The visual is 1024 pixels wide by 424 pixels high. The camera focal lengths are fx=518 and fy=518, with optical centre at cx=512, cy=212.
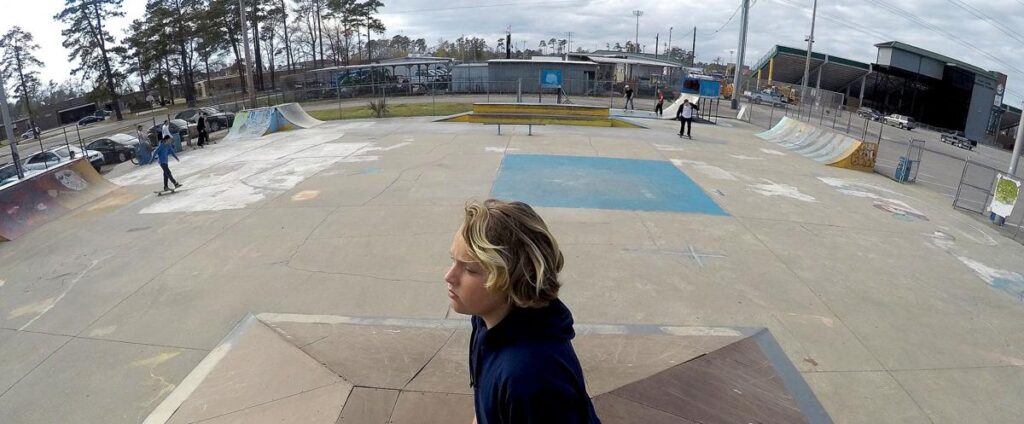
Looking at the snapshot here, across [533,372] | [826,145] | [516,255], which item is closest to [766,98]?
[826,145]

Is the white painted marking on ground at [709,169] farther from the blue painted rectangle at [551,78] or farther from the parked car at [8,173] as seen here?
the blue painted rectangle at [551,78]

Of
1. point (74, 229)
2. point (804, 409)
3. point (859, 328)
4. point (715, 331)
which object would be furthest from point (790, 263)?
point (74, 229)

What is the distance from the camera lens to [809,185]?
12.2m

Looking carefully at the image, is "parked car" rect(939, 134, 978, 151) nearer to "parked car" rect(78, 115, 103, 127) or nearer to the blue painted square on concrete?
the blue painted square on concrete

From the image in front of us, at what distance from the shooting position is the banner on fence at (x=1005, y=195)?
32.2ft

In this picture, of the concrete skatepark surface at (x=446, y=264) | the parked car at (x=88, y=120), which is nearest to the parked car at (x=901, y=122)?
the concrete skatepark surface at (x=446, y=264)

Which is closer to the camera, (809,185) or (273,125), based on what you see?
(809,185)

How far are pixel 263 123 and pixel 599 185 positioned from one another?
16.7m

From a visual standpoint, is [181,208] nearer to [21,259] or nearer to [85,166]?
[21,259]

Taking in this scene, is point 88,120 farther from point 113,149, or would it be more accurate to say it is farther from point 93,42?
point 113,149

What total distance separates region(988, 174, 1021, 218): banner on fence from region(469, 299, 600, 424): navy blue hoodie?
1236cm

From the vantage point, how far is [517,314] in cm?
151

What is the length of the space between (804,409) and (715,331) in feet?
A: 4.37

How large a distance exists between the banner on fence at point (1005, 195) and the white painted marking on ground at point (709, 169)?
4.74 metres
